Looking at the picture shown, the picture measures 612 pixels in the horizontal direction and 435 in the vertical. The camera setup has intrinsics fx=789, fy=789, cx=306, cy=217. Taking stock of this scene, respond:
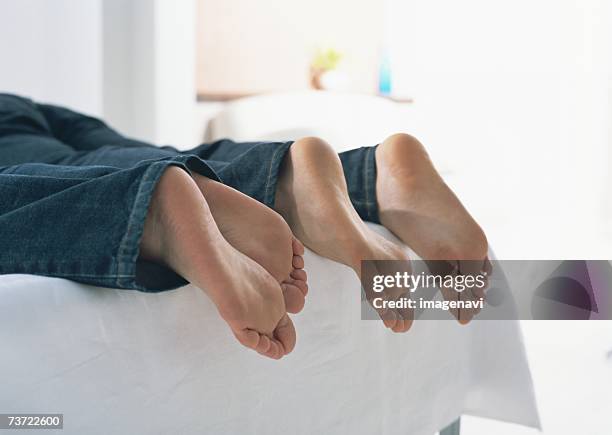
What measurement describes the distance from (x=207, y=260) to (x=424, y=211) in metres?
0.33

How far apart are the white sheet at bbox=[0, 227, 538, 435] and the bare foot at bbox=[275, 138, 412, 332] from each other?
35mm

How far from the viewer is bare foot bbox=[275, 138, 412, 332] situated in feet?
2.67

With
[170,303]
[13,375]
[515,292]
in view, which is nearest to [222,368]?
[170,303]

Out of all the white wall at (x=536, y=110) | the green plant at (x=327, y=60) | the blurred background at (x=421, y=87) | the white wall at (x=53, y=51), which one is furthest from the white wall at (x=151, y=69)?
the white wall at (x=536, y=110)

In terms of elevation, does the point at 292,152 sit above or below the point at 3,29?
below

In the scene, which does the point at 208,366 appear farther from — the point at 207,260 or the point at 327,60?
the point at 327,60

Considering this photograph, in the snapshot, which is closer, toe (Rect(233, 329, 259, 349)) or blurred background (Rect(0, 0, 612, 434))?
toe (Rect(233, 329, 259, 349))

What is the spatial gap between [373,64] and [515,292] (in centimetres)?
248

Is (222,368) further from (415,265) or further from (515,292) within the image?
(515,292)

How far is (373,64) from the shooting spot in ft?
11.5

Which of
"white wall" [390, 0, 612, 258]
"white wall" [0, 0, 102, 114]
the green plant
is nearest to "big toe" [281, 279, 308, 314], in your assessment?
"white wall" [390, 0, 612, 258]

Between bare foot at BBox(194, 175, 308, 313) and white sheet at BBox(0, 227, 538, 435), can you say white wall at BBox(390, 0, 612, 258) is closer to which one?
white sheet at BBox(0, 227, 538, 435)

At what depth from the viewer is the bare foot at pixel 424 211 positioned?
2.91 feet

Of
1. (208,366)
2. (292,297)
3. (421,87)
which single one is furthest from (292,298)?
(421,87)
